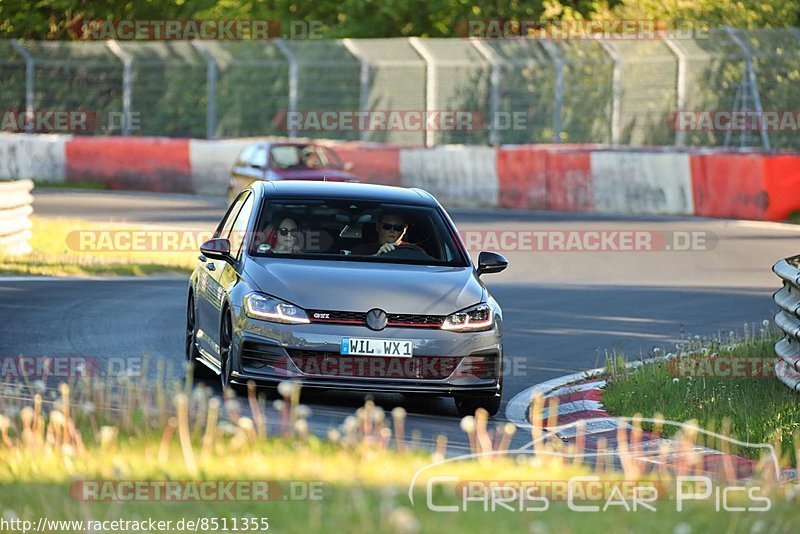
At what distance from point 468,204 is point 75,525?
2592 cm

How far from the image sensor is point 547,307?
1792cm

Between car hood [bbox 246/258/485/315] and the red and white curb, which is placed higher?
car hood [bbox 246/258/485/315]

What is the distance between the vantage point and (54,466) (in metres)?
7.38

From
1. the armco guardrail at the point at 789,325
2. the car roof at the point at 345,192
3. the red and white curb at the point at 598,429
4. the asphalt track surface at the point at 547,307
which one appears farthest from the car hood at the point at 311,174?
the armco guardrail at the point at 789,325

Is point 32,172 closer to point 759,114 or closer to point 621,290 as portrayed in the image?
point 759,114

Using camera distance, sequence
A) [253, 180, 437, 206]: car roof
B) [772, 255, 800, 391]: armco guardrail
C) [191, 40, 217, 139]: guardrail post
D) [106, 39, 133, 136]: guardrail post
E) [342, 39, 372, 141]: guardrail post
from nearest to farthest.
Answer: [772, 255, 800, 391]: armco guardrail < [253, 180, 437, 206]: car roof < [342, 39, 372, 141]: guardrail post < [191, 40, 217, 139]: guardrail post < [106, 39, 133, 136]: guardrail post

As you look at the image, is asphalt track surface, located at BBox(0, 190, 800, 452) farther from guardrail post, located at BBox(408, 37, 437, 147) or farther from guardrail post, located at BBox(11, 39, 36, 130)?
guardrail post, located at BBox(11, 39, 36, 130)

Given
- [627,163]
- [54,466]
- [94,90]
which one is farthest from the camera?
[94,90]

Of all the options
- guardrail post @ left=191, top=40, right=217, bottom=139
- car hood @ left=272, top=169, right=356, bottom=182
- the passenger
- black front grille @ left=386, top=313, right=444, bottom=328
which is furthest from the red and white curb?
guardrail post @ left=191, top=40, right=217, bottom=139

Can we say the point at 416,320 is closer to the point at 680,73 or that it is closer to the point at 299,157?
the point at 299,157

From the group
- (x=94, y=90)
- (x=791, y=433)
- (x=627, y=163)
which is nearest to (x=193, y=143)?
(x=94, y=90)

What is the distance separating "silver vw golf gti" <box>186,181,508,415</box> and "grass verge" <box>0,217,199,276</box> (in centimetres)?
876

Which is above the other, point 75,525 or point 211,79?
point 75,525

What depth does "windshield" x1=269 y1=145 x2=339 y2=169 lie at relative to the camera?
30.2 meters
